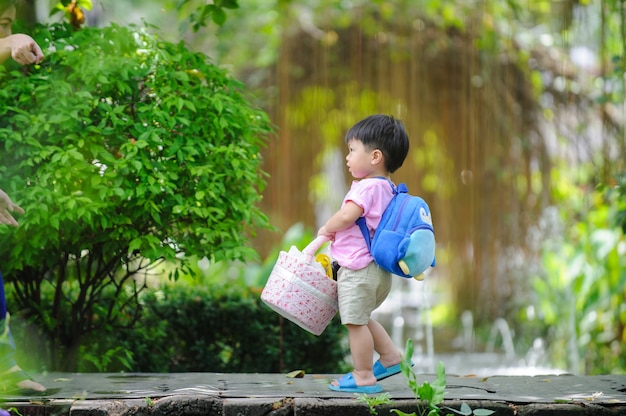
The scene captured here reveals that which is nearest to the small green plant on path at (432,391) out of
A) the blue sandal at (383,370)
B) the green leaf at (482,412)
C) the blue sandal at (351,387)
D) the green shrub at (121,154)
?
the green leaf at (482,412)

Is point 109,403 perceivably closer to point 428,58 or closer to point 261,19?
point 428,58

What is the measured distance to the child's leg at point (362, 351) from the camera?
347 centimetres

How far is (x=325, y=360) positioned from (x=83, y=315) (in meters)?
1.60

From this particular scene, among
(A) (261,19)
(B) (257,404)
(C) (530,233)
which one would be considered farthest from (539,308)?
(B) (257,404)

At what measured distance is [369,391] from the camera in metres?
3.48

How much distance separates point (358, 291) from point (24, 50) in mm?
1735

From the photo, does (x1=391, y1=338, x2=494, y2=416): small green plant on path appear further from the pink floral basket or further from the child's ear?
the child's ear

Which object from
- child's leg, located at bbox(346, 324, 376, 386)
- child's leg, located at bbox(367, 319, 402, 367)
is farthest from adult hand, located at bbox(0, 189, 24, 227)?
child's leg, located at bbox(367, 319, 402, 367)

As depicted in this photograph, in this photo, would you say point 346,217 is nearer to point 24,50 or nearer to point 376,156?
point 376,156

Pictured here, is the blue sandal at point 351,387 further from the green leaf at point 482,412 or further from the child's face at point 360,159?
the child's face at point 360,159

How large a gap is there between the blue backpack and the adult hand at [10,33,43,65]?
1628 mm

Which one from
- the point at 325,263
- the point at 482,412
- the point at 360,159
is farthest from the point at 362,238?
the point at 482,412

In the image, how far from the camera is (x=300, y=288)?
3.47 meters

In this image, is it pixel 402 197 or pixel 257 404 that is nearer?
pixel 257 404
